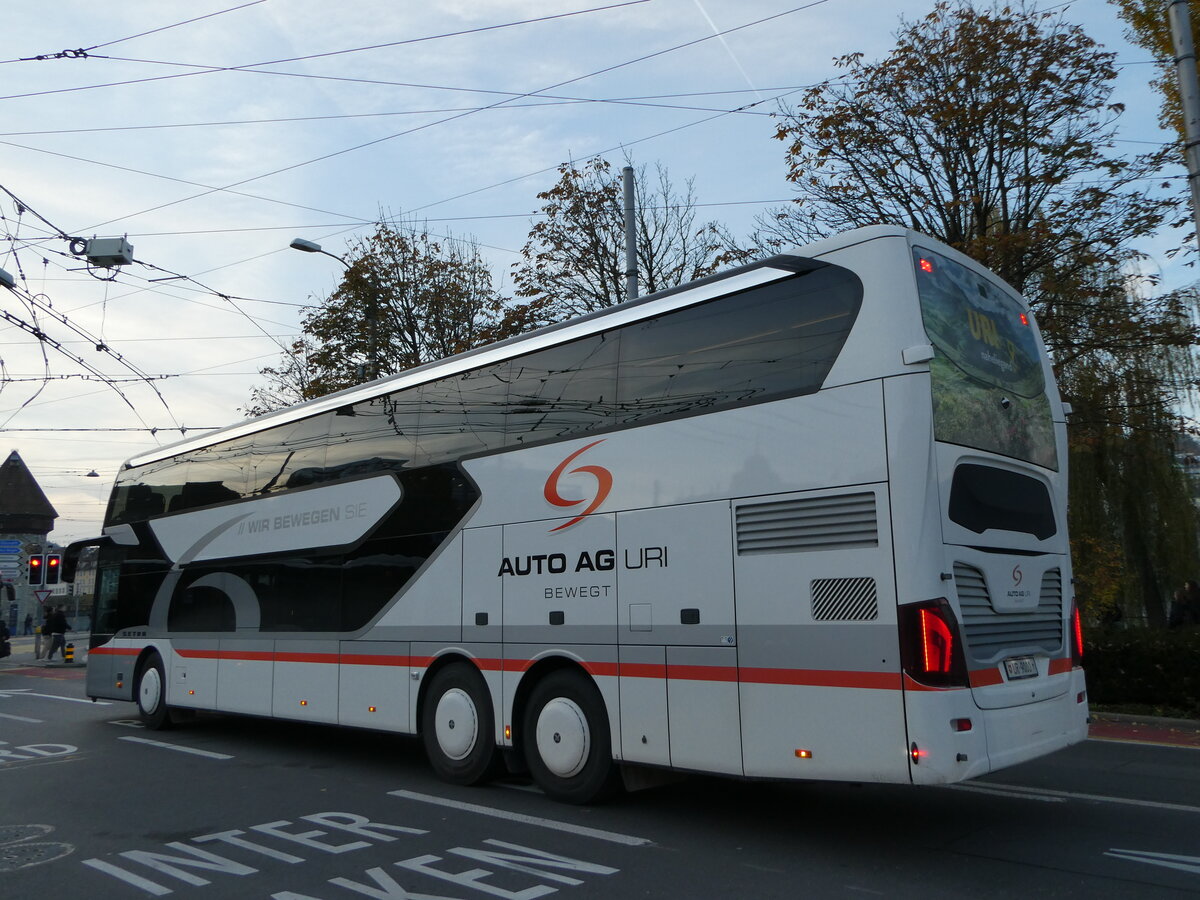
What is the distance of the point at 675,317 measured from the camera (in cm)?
828

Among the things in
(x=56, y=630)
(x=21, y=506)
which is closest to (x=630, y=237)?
(x=56, y=630)

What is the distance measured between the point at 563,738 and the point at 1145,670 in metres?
9.66

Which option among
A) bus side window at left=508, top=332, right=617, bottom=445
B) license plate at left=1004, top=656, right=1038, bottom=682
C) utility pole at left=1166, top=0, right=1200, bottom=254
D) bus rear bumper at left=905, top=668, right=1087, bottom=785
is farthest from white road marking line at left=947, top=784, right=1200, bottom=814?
utility pole at left=1166, top=0, right=1200, bottom=254

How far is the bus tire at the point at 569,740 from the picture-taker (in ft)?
27.3

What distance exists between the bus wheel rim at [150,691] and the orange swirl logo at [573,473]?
898cm

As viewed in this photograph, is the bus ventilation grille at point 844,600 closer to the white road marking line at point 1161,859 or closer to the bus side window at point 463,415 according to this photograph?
the white road marking line at point 1161,859

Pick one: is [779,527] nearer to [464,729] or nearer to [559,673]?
[559,673]

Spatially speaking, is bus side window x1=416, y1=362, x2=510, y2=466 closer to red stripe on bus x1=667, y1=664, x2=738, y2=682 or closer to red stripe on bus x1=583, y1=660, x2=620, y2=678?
red stripe on bus x1=583, y1=660, x2=620, y2=678

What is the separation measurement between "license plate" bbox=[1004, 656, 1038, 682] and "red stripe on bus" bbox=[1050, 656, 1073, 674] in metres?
0.31

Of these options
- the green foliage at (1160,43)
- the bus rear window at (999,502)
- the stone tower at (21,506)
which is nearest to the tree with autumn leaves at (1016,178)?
the green foliage at (1160,43)

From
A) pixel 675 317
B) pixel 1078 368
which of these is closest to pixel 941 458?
pixel 675 317

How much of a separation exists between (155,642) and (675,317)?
10755 millimetres

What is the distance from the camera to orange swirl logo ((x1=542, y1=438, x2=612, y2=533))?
8.52m

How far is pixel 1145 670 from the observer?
14.0 m
